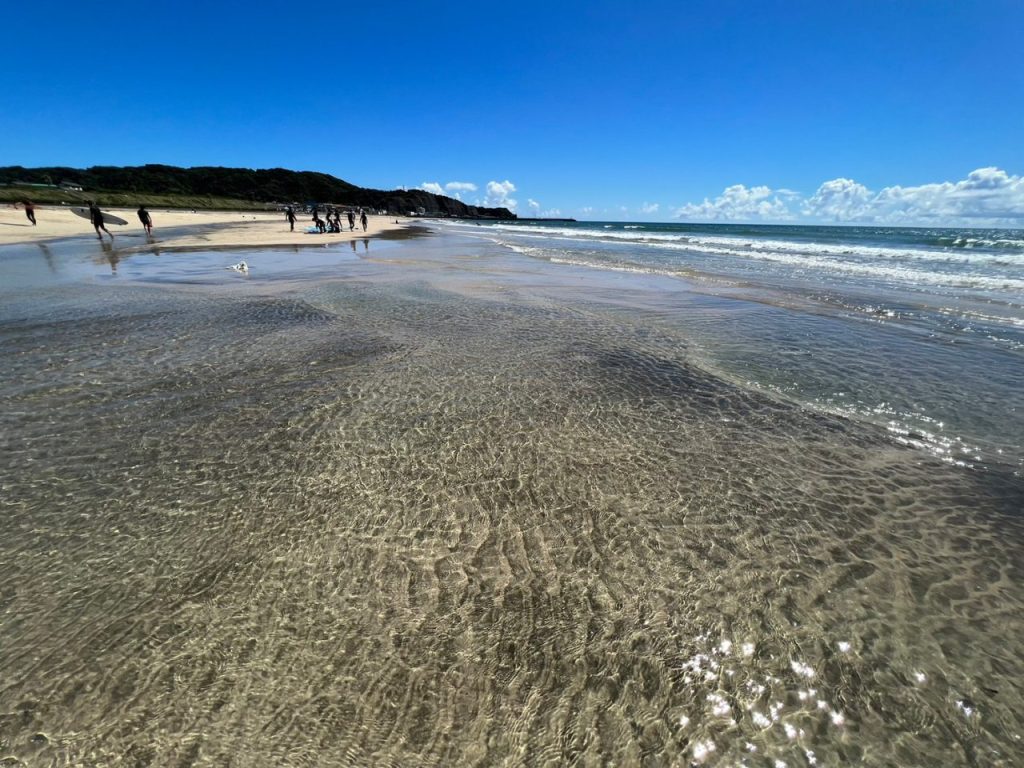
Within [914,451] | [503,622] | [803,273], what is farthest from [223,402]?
[803,273]

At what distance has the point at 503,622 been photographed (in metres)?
3.19

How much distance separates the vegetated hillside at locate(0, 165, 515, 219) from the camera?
13612 cm

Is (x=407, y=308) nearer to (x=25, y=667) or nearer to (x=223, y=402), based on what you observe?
(x=223, y=402)

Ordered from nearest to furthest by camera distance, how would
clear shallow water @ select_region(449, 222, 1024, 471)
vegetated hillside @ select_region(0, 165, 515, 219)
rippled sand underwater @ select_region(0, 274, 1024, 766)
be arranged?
rippled sand underwater @ select_region(0, 274, 1024, 766) < clear shallow water @ select_region(449, 222, 1024, 471) < vegetated hillside @ select_region(0, 165, 515, 219)

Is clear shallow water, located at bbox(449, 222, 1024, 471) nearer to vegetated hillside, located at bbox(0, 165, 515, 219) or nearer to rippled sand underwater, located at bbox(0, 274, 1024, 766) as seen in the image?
rippled sand underwater, located at bbox(0, 274, 1024, 766)

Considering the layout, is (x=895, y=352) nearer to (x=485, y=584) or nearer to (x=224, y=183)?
(x=485, y=584)

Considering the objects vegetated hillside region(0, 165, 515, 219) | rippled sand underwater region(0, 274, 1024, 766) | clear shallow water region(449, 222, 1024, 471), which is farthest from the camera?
vegetated hillside region(0, 165, 515, 219)

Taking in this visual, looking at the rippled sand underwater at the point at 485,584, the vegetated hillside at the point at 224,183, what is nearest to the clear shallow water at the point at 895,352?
the rippled sand underwater at the point at 485,584

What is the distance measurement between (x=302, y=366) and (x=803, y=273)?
28322 mm

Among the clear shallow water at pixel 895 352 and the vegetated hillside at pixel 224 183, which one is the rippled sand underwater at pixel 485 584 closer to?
the clear shallow water at pixel 895 352

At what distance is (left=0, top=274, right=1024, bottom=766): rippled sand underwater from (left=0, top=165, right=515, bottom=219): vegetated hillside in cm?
15209

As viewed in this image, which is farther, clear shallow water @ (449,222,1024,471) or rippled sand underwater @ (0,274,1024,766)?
clear shallow water @ (449,222,1024,471)

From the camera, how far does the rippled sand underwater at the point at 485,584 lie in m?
2.52

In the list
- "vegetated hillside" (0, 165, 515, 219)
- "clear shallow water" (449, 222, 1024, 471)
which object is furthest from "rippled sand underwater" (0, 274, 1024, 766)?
"vegetated hillside" (0, 165, 515, 219)
